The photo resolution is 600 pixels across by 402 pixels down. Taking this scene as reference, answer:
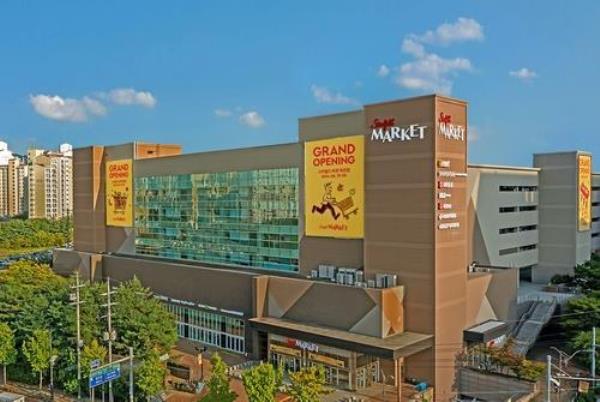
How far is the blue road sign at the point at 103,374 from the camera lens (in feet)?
70.3

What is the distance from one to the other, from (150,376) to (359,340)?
999 centimetres

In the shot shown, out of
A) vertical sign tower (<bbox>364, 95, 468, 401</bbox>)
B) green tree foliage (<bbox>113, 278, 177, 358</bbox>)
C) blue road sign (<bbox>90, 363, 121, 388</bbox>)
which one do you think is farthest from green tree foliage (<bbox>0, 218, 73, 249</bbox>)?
vertical sign tower (<bbox>364, 95, 468, 401</bbox>)

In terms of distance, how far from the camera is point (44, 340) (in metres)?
27.9

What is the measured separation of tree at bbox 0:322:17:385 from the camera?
1139 inches

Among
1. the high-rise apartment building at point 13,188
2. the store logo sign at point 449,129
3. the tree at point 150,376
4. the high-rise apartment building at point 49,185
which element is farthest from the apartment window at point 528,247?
the high-rise apartment building at point 13,188

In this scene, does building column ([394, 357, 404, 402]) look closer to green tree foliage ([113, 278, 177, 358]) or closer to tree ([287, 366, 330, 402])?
tree ([287, 366, 330, 402])

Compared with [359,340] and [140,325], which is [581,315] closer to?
[359,340]

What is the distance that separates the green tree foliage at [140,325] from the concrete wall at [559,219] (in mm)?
34998

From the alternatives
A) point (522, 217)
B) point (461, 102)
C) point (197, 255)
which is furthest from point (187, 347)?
point (522, 217)

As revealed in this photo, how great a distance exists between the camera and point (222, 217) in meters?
39.7

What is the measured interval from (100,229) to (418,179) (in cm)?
3396

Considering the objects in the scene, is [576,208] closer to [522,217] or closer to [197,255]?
[522,217]

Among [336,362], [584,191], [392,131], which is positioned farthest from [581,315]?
[584,191]

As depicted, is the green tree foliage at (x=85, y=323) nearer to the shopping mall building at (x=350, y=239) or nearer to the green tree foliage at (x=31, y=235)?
the shopping mall building at (x=350, y=239)
